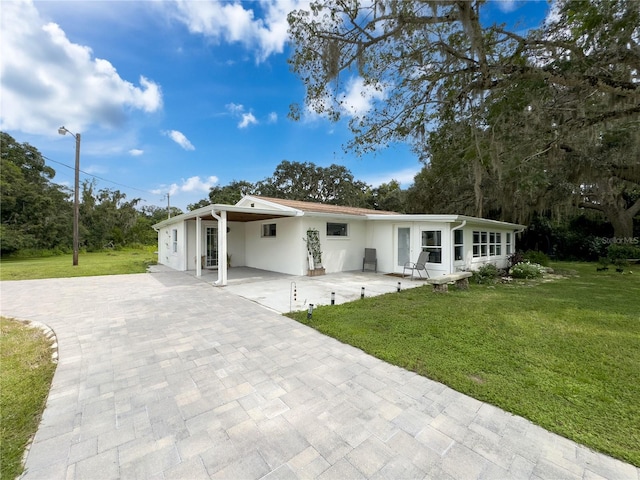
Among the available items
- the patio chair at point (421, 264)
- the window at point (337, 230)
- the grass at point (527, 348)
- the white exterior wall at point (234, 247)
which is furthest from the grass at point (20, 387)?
the patio chair at point (421, 264)

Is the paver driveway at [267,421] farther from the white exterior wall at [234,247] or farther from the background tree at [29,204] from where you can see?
the background tree at [29,204]

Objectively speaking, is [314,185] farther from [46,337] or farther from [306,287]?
[46,337]

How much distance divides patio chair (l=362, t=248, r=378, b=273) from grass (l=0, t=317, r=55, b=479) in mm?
Answer: 9587

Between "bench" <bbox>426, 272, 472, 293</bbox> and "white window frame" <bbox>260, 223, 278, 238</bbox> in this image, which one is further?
"white window frame" <bbox>260, 223, 278, 238</bbox>

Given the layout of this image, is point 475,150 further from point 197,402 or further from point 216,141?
point 216,141

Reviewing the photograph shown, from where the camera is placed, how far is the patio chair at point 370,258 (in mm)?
11375

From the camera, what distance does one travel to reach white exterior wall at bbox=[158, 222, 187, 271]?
1202 centimetres

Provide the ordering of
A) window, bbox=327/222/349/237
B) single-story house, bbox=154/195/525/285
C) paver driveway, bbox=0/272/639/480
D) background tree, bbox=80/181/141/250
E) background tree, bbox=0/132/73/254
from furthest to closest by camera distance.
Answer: background tree, bbox=80/181/141/250 < background tree, bbox=0/132/73/254 < window, bbox=327/222/349/237 < single-story house, bbox=154/195/525/285 < paver driveway, bbox=0/272/639/480

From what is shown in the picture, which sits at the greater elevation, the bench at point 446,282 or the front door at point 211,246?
the front door at point 211,246

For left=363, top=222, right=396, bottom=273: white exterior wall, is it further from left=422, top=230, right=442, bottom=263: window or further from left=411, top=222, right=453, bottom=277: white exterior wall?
left=422, top=230, right=442, bottom=263: window

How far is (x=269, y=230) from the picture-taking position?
38.6 ft

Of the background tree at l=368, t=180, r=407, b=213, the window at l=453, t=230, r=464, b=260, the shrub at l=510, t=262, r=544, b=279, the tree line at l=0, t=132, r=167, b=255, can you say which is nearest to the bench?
the window at l=453, t=230, r=464, b=260

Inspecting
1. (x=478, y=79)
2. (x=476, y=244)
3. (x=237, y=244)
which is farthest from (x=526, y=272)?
(x=237, y=244)

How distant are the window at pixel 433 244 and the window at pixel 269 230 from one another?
5884 millimetres
